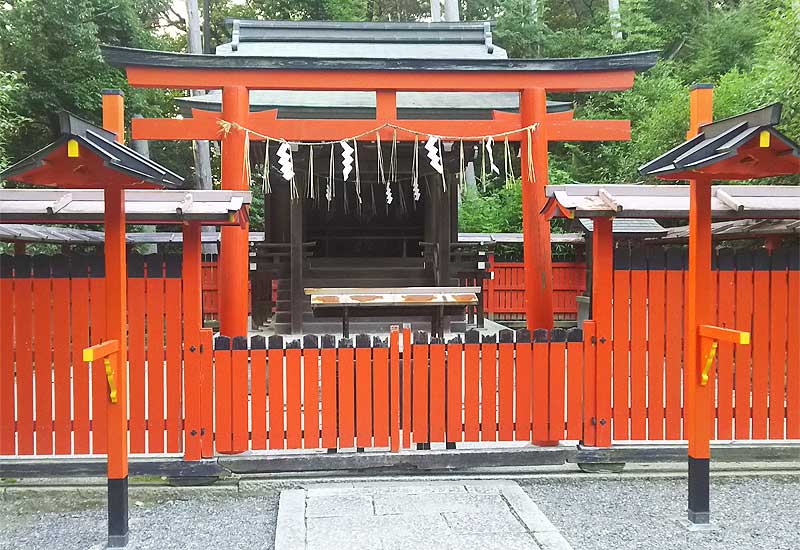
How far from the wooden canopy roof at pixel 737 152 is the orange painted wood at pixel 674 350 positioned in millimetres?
1263

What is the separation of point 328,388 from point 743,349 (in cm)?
359

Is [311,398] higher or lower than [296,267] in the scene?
lower

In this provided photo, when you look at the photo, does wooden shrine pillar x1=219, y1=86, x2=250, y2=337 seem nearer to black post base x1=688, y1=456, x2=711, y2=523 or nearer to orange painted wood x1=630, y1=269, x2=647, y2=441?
orange painted wood x1=630, y1=269, x2=647, y2=441

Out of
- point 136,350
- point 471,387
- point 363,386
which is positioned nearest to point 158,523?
point 136,350

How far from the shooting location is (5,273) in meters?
4.62

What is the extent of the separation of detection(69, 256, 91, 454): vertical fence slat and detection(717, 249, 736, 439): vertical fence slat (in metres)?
5.27

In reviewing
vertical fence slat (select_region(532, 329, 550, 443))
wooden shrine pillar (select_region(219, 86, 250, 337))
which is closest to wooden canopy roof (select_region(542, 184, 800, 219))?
vertical fence slat (select_region(532, 329, 550, 443))

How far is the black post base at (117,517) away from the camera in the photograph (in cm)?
378

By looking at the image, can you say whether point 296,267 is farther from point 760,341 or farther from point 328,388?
point 760,341

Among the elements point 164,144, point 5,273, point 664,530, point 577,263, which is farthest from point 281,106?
point 164,144

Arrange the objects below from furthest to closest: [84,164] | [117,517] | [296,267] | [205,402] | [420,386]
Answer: [296,267], [420,386], [205,402], [117,517], [84,164]

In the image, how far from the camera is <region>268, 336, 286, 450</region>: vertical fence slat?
4.75 m

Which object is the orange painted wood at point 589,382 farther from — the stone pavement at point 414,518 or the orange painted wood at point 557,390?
the stone pavement at point 414,518

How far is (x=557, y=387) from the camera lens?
4.92 m
